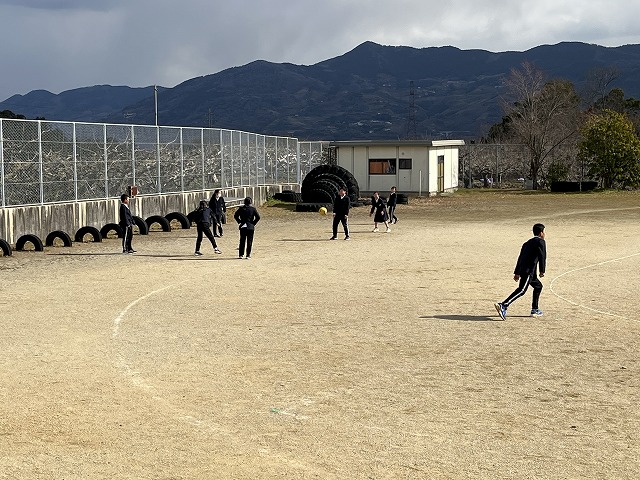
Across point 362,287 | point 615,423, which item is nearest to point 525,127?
point 362,287

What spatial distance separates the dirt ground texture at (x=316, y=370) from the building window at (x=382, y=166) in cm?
3185

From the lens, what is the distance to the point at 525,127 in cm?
6956

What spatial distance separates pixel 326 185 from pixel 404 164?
10057mm

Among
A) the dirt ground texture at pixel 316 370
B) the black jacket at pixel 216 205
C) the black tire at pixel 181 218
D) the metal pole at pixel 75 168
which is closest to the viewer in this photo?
the dirt ground texture at pixel 316 370

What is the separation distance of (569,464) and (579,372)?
12.6 feet

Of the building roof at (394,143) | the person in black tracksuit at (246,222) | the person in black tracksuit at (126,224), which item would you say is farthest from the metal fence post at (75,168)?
the building roof at (394,143)

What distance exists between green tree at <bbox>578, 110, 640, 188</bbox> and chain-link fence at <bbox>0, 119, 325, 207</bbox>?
75.2 ft

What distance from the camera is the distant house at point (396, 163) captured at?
5609 cm

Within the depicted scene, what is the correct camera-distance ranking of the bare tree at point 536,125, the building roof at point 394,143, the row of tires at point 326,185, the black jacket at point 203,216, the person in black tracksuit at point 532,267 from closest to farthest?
the person in black tracksuit at point 532,267 < the black jacket at point 203,216 < the row of tires at point 326,185 < the building roof at point 394,143 < the bare tree at point 536,125

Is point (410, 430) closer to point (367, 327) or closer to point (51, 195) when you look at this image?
point (367, 327)

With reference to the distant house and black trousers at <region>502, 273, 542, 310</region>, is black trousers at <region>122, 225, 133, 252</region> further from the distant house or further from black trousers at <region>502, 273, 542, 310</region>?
the distant house

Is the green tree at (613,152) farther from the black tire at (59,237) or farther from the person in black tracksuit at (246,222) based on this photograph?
the black tire at (59,237)

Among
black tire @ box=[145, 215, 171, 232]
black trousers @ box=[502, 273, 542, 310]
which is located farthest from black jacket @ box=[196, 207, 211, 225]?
black trousers @ box=[502, 273, 542, 310]

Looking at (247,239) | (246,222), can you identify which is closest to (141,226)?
(247,239)
